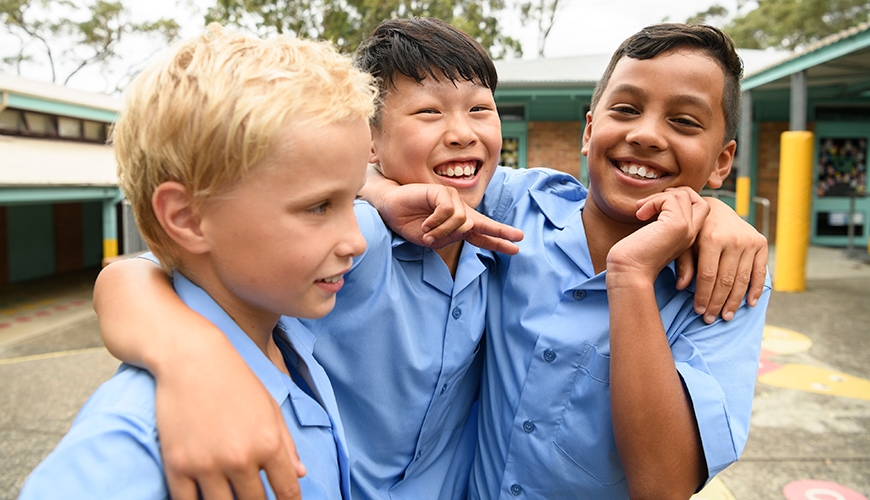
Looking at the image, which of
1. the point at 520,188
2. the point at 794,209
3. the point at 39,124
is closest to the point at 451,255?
the point at 520,188

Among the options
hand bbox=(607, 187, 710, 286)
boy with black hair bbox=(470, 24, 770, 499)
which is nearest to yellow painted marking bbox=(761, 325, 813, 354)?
boy with black hair bbox=(470, 24, 770, 499)

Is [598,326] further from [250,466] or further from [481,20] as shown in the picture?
[481,20]

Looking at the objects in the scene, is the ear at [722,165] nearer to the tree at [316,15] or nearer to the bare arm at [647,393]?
the bare arm at [647,393]

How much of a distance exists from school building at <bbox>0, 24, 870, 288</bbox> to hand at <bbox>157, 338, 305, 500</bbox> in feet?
33.9

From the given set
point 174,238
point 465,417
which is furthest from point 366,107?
point 465,417

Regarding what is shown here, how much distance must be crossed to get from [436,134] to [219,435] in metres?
0.90

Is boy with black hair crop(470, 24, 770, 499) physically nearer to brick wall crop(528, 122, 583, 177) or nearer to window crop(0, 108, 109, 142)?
brick wall crop(528, 122, 583, 177)

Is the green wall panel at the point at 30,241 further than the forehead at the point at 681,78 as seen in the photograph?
Yes

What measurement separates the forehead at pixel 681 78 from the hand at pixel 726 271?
1.10 ft

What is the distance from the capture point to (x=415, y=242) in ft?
4.42

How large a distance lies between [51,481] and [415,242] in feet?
2.69

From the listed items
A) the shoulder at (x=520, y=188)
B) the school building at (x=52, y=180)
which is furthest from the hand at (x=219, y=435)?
the school building at (x=52, y=180)

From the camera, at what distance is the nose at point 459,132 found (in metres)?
1.43

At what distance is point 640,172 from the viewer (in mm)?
1479
